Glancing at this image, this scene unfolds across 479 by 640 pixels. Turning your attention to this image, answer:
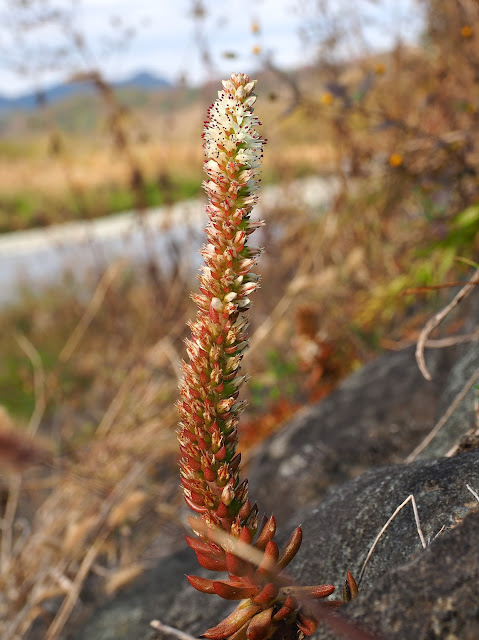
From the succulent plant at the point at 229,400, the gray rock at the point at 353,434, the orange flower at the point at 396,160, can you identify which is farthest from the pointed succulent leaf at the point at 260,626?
the orange flower at the point at 396,160

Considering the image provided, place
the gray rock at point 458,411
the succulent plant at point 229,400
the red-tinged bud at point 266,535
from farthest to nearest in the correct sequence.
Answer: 1. the gray rock at point 458,411
2. the red-tinged bud at point 266,535
3. the succulent plant at point 229,400

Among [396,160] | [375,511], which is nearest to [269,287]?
[396,160]

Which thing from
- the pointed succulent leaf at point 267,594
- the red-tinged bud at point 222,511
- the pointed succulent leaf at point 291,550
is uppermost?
the red-tinged bud at point 222,511

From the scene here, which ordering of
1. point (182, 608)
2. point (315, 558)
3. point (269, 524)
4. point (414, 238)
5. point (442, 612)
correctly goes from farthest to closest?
point (414, 238), point (182, 608), point (315, 558), point (269, 524), point (442, 612)

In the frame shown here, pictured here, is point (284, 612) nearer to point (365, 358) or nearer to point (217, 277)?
point (217, 277)

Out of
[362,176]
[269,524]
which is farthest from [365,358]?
[269,524]

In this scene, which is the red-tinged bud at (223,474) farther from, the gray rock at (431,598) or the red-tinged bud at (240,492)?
the gray rock at (431,598)

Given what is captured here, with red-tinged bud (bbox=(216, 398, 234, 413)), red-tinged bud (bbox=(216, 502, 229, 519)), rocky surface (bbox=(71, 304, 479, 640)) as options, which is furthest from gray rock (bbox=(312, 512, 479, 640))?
red-tinged bud (bbox=(216, 398, 234, 413))

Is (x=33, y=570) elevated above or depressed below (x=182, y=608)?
below
